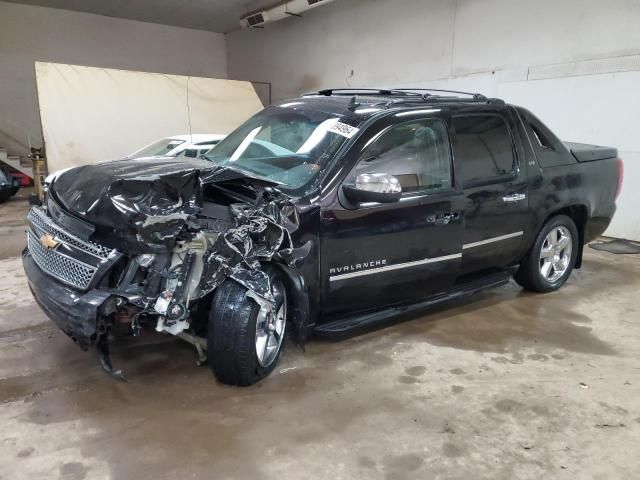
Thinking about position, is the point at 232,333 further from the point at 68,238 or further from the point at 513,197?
the point at 513,197

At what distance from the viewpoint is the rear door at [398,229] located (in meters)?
2.96

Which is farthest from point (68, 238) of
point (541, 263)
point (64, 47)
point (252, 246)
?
point (64, 47)

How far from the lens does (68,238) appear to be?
8.23 ft

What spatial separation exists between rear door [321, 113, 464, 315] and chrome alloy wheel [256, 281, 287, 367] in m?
0.29

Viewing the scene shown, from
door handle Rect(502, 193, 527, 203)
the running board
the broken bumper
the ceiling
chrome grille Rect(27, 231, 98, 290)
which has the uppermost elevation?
the ceiling

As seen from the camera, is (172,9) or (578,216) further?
(172,9)

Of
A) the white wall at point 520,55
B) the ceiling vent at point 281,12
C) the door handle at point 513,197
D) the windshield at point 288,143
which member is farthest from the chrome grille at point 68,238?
the ceiling vent at point 281,12

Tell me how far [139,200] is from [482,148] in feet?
8.10

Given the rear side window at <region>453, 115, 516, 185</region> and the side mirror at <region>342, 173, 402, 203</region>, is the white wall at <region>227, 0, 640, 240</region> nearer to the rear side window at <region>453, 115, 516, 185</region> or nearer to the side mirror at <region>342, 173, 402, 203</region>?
the rear side window at <region>453, 115, 516, 185</region>

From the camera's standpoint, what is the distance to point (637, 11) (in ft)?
20.7

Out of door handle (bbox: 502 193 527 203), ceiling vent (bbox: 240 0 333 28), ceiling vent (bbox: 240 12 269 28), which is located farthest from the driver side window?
ceiling vent (bbox: 240 12 269 28)

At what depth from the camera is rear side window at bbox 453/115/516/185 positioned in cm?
349

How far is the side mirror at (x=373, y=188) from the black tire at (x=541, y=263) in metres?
1.92

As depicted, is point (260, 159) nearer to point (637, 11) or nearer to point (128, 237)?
point (128, 237)
